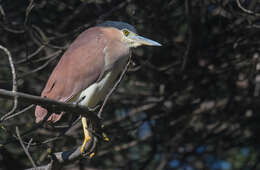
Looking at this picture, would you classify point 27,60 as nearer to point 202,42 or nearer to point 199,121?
point 202,42

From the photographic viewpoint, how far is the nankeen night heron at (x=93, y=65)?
8.87 feet

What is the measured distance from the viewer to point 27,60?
10.1 ft

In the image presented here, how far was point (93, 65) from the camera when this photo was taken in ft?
9.04

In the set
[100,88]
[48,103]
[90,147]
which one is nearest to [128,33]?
[100,88]

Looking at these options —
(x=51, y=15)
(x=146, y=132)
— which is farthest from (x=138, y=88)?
(x=51, y=15)

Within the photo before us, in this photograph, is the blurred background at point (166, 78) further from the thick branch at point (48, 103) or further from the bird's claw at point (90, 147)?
the thick branch at point (48, 103)

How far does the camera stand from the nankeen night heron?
270 cm

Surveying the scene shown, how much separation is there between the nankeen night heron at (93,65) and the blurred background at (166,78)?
329mm

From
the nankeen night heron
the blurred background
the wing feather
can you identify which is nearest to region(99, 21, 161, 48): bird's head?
the nankeen night heron

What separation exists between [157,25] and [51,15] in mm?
1220

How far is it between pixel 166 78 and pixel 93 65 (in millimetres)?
1160

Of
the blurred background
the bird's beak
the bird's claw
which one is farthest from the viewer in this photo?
the blurred background

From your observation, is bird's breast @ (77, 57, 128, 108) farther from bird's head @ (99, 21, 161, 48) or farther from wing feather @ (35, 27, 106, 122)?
bird's head @ (99, 21, 161, 48)

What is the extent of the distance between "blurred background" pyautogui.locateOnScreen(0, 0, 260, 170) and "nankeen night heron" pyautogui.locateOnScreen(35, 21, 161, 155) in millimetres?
329
